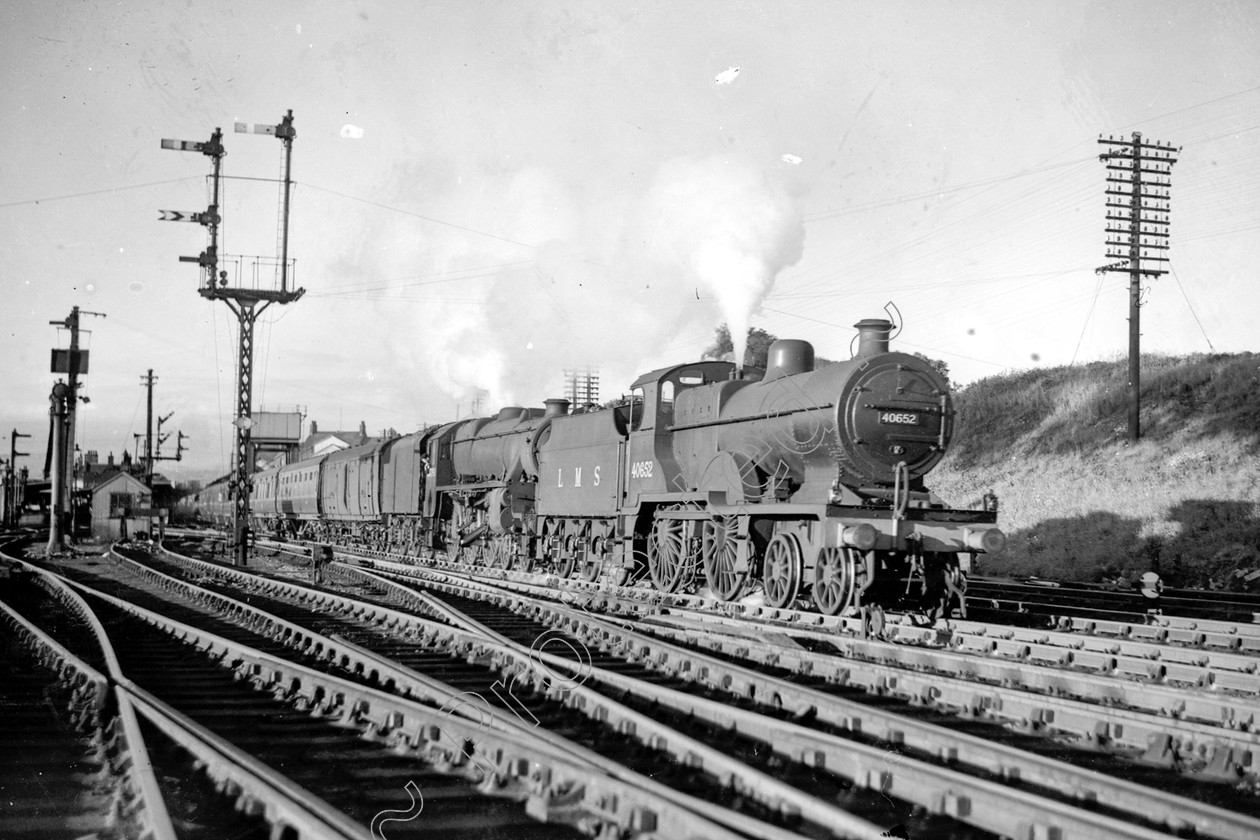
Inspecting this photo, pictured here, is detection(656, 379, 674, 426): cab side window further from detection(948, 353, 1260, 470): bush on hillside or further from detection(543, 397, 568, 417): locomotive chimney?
detection(948, 353, 1260, 470): bush on hillside

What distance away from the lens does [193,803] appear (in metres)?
4.90

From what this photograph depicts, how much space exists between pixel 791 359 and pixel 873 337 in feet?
4.61

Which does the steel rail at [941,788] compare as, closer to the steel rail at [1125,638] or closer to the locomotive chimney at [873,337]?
the steel rail at [1125,638]

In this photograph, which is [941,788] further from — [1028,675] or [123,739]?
[123,739]

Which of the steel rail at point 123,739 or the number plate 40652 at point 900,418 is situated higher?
the number plate 40652 at point 900,418

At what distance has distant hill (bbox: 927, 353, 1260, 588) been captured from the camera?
1995cm

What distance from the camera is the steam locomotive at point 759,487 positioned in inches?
431

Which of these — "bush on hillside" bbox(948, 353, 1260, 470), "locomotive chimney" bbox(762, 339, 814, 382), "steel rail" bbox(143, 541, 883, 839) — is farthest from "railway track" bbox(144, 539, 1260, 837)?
"bush on hillside" bbox(948, 353, 1260, 470)

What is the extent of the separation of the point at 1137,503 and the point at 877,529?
14.7m

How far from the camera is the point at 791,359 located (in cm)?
1310

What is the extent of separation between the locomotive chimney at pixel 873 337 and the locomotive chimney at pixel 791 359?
1.18 metres

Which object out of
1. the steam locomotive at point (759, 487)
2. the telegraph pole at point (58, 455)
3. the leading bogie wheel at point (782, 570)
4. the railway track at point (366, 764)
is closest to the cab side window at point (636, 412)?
the steam locomotive at point (759, 487)

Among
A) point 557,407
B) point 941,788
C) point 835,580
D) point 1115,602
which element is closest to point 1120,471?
point 1115,602

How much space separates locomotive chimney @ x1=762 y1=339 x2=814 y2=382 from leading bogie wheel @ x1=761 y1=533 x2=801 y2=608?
7.32 feet
